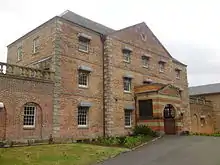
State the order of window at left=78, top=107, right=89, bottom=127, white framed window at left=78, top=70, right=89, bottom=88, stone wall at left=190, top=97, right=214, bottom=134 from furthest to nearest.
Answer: stone wall at left=190, top=97, right=214, bottom=134 < white framed window at left=78, top=70, right=89, bottom=88 < window at left=78, top=107, right=89, bottom=127

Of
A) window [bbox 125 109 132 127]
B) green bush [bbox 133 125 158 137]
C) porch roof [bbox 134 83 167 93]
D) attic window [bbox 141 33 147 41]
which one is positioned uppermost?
attic window [bbox 141 33 147 41]

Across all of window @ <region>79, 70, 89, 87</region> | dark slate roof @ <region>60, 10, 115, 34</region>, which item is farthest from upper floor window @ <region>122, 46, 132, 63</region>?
window @ <region>79, 70, 89, 87</region>

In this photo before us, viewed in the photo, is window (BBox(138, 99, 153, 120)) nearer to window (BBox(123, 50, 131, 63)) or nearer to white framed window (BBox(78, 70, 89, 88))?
window (BBox(123, 50, 131, 63))

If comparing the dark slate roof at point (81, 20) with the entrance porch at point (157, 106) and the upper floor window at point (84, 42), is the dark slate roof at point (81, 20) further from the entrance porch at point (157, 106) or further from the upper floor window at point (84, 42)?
the entrance porch at point (157, 106)

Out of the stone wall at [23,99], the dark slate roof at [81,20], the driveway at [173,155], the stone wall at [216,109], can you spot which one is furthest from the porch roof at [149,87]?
the stone wall at [216,109]

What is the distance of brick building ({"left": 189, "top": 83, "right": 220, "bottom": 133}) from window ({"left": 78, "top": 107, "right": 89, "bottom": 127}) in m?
22.1

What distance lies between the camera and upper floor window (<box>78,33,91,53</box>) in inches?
995

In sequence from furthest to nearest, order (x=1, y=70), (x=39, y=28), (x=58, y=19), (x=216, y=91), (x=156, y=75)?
(x=216, y=91)
(x=156, y=75)
(x=39, y=28)
(x=58, y=19)
(x=1, y=70)

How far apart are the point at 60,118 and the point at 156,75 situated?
14851mm

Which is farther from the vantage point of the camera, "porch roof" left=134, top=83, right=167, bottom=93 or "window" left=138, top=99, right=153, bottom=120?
"porch roof" left=134, top=83, right=167, bottom=93

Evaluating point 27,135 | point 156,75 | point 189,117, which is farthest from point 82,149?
point 189,117

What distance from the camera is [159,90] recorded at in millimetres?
27000

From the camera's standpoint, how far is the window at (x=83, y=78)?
2480 centimetres

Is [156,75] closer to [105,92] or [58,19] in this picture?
[105,92]
